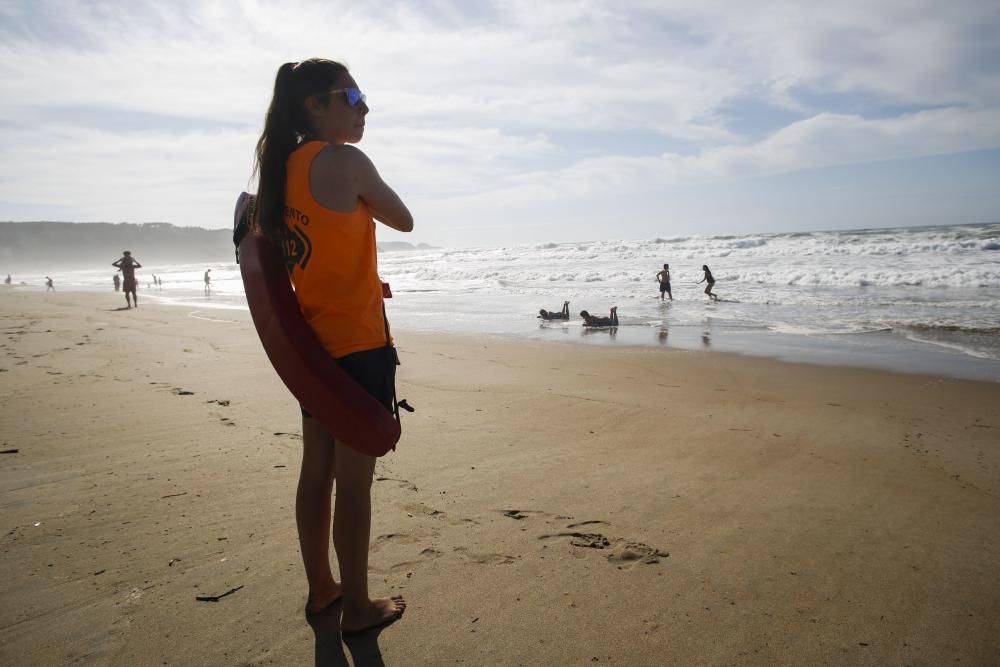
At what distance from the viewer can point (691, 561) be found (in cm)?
246

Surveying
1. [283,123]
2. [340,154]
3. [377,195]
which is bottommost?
[377,195]

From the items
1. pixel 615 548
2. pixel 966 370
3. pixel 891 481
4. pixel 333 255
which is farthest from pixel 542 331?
pixel 333 255

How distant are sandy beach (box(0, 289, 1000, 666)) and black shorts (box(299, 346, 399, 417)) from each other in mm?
829

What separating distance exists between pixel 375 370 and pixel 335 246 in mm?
413

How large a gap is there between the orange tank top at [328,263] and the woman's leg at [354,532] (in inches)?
15.0

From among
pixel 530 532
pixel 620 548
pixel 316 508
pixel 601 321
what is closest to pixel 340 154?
pixel 316 508

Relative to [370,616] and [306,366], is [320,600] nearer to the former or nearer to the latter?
[370,616]

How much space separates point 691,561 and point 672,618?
0.44 m

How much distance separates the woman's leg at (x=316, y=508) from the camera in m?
2.00

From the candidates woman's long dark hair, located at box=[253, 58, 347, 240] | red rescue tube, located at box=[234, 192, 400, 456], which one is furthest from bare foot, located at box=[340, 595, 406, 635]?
woman's long dark hair, located at box=[253, 58, 347, 240]

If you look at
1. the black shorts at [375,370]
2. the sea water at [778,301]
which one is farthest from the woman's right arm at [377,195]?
the sea water at [778,301]

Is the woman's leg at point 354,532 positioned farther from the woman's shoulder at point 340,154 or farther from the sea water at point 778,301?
the sea water at point 778,301

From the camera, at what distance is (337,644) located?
6.33 feet

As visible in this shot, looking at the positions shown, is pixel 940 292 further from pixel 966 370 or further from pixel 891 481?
pixel 891 481
